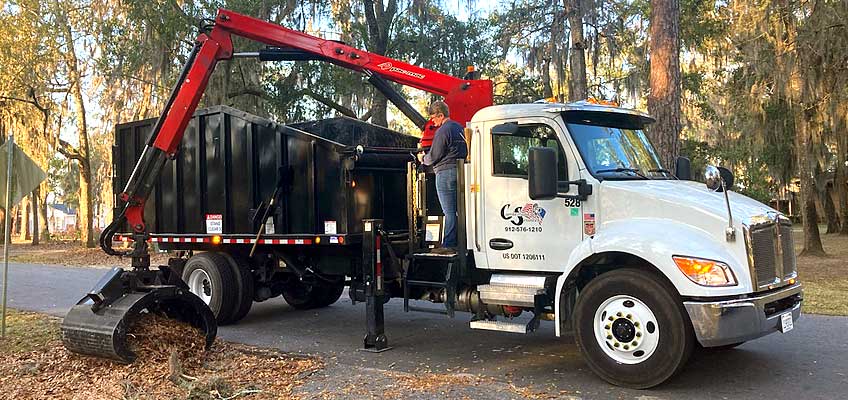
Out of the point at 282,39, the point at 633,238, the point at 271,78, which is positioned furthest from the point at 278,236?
the point at 271,78

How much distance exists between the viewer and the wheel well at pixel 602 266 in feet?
19.3

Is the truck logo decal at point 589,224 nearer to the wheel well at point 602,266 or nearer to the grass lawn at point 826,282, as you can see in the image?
the wheel well at point 602,266

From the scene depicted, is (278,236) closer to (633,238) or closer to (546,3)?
(633,238)

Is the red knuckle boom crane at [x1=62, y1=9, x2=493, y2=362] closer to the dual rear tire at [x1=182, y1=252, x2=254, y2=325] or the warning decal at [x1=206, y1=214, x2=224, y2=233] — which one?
the dual rear tire at [x1=182, y1=252, x2=254, y2=325]

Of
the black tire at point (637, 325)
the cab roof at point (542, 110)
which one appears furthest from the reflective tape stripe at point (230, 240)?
the black tire at point (637, 325)

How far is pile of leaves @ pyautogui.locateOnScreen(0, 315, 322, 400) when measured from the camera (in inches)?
223

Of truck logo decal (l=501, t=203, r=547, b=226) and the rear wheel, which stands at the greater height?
truck logo decal (l=501, t=203, r=547, b=226)

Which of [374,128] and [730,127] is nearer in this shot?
[374,128]

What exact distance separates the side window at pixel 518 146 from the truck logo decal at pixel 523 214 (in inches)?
11.9

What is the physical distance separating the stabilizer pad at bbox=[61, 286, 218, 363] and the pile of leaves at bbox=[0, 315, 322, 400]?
Answer: 12 cm

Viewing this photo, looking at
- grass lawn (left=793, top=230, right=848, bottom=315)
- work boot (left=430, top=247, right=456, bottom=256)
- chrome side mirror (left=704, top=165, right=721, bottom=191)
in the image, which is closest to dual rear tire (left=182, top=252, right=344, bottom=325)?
work boot (left=430, top=247, right=456, bottom=256)

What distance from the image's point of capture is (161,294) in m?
6.77

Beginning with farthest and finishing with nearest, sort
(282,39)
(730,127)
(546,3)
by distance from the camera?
(730,127) < (546,3) < (282,39)

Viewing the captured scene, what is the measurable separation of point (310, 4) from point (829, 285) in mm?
15609
